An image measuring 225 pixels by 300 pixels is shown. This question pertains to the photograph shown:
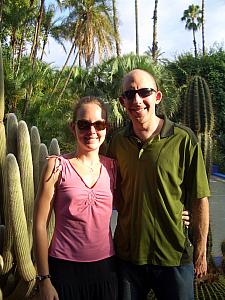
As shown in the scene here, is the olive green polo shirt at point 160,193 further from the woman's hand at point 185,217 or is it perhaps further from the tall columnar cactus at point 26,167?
the tall columnar cactus at point 26,167

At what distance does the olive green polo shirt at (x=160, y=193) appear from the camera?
92.3 inches

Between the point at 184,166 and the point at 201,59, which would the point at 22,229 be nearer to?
the point at 184,166

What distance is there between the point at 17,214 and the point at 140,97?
4.77ft

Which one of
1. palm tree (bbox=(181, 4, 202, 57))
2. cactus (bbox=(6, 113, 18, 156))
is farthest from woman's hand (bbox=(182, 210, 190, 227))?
palm tree (bbox=(181, 4, 202, 57))

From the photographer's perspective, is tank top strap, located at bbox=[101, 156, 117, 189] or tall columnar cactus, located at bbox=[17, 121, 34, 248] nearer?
tank top strap, located at bbox=[101, 156, 117, 189]

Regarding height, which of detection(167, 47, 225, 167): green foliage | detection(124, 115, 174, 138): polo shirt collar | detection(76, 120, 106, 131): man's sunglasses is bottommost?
detection(124, 115, 174, 138): polo shirt collar

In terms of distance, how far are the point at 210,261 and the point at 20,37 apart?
11879mm

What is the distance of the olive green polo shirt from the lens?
2344 millimetres

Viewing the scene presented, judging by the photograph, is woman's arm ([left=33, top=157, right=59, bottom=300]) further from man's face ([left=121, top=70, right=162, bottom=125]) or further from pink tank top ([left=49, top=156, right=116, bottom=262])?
man's face ([left=121, top=70, right=162, bottom=125])

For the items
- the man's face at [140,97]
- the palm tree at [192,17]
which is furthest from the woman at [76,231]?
the palm tree at [192,17]

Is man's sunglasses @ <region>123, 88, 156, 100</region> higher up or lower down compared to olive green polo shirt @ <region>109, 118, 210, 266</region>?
higher up

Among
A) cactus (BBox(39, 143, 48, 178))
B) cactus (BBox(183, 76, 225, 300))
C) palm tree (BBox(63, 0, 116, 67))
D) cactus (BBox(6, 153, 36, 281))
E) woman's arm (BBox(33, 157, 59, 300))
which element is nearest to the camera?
woman's arm (BBox(33, 157, 59, 300))

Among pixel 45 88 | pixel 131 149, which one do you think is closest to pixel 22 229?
pixel 131 149

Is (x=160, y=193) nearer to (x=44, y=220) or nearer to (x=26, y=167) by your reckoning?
(x=44, y=220)
